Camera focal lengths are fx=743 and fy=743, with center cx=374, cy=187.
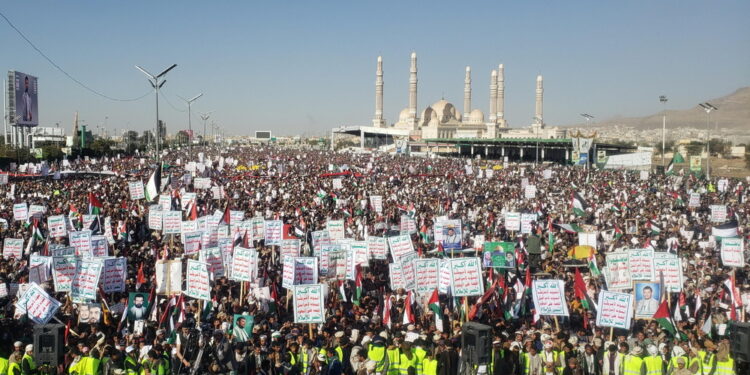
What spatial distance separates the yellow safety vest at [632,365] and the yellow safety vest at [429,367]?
6.22 ft

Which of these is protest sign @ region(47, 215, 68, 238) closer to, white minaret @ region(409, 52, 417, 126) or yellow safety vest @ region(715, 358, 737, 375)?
yellow safety vest @ region(715, 358, 737, 375)

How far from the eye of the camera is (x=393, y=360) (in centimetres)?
765

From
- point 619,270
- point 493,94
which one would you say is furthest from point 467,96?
point 619,270

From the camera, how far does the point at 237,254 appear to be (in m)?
10.9

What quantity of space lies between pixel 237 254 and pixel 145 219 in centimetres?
976

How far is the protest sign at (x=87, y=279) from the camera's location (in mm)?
9742

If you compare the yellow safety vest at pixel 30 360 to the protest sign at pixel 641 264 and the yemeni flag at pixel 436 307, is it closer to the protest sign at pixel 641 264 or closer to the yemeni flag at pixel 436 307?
the yemeni flag at pixel 436 307

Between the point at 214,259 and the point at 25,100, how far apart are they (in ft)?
169

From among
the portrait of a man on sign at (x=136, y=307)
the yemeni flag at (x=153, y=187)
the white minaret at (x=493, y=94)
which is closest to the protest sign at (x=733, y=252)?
the portrait of a man on sign at (x=136, y=307)

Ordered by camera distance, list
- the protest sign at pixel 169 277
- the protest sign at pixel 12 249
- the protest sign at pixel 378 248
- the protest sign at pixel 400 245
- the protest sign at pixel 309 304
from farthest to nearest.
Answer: the protest sign at pixel 12 249 → the protest sign at pixel 378 248 → the protest sign at pixel 400 245 → the protest sign at pixel 169 277 → the protest sign at pixel 309 304

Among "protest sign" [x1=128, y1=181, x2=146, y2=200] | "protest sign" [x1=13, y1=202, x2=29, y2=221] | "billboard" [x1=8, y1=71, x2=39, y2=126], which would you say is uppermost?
"billboard" [x1=8, y1=71, x2=39, y2=126]

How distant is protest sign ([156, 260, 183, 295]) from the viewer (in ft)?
33.5

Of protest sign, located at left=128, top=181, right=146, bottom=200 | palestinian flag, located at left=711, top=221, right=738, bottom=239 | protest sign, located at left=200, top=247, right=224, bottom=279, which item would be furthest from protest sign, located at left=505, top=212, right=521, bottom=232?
protest sign, located at left=128, top=181, right=146, bottom=200

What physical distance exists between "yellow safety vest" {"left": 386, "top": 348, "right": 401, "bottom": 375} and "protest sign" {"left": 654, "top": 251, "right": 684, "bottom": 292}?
445 centimetres
